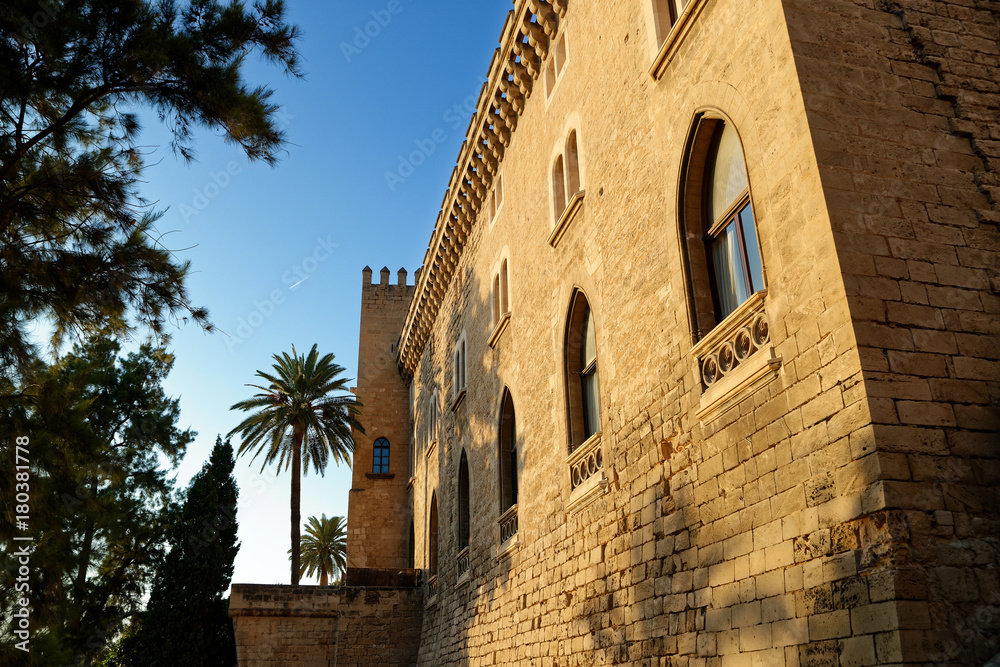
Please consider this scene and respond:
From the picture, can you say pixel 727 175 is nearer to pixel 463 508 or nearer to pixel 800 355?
pixel 800 355

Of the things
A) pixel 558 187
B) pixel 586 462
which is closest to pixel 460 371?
pixel 558 187

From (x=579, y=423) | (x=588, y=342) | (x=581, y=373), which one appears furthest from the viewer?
(x=581, y=373)

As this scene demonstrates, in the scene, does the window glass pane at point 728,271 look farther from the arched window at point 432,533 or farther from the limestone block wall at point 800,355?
the arched window at point 432,533

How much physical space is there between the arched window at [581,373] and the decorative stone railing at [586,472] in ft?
1.10

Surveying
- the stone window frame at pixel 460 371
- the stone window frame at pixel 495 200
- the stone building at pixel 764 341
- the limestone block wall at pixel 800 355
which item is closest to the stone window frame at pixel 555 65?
the stone building at pixel 764 341

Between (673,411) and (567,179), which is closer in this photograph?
(673,411)

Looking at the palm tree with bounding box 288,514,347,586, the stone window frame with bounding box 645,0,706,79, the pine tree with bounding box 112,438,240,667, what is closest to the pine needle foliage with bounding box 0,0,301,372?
the stone window frame with bounding box 645,0,706,79

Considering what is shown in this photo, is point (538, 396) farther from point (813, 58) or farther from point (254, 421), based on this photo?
point (254, 421)

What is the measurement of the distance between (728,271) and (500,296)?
7.93 metres

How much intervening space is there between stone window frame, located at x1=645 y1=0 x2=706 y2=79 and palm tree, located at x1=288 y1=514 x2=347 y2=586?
119 ft

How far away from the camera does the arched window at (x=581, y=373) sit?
9.55 metres

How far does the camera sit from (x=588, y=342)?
9.84m

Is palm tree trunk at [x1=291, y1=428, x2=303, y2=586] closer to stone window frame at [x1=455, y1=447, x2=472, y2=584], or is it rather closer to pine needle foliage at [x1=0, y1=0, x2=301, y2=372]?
stone window frame at [x1=455, y1=447, x2=472, y2=584]

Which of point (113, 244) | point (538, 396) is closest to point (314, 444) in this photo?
point (538, 396)
